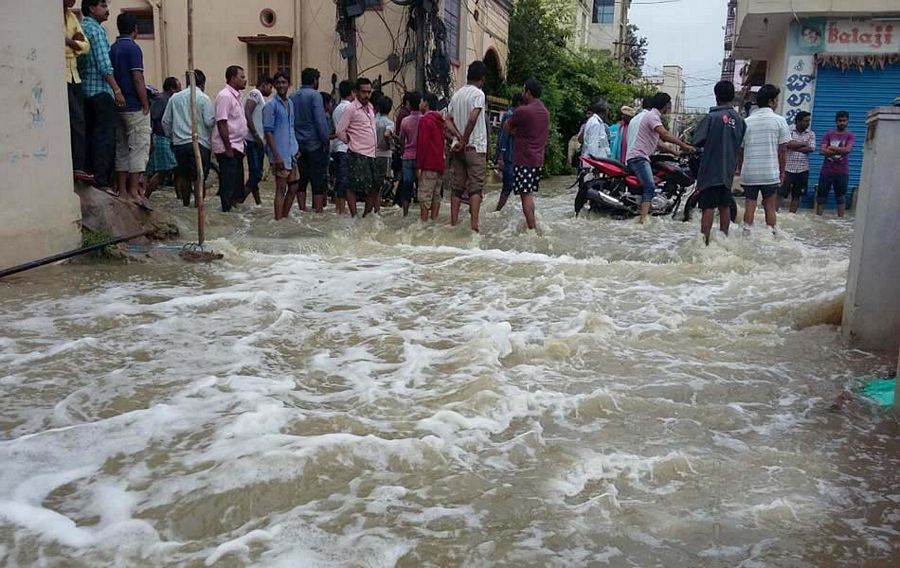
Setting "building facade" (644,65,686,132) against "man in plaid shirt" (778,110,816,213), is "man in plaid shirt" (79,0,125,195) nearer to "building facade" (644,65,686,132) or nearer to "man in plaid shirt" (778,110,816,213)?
"man in plaid shirt" (778,110,816,213)

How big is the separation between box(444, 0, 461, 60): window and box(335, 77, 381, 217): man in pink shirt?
6.50 metres

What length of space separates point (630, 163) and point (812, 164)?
19.1 ft

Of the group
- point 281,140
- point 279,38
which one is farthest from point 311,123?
point 279,38

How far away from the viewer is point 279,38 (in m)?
14.5

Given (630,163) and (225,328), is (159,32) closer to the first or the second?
(630,163)

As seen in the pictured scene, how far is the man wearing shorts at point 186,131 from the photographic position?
28.4 ft

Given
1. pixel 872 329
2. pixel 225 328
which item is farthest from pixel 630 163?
pixel 225 328

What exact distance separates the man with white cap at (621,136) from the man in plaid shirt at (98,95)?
23.6 feet

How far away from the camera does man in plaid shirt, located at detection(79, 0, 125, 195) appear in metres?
6.63

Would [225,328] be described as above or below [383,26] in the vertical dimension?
below

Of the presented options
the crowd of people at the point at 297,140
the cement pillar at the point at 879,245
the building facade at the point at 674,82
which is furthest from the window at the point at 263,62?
the building facade at the point at 674,82

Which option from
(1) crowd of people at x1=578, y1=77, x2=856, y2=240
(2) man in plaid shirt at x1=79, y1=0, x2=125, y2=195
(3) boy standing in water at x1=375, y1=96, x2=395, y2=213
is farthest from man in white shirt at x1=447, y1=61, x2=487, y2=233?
(2) man in plaid shirt at x1=79, y1=0, x2=125, y2=195

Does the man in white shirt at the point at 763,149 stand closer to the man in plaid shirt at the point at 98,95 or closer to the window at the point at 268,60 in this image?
the man in plaid shirt at the point at 98,95

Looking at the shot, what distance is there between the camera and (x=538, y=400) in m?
3.60
